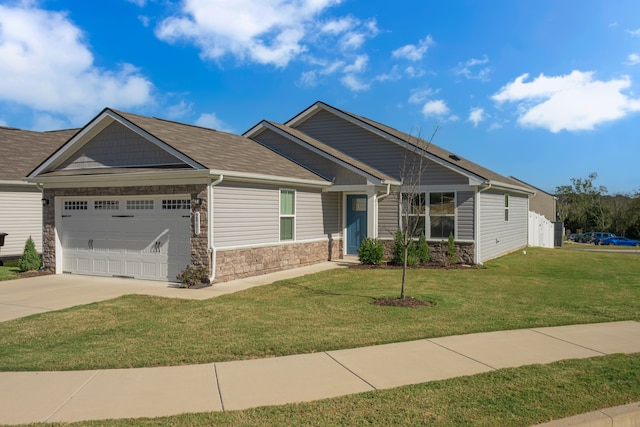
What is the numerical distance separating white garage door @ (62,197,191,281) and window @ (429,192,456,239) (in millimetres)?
8615

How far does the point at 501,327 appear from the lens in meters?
8.38

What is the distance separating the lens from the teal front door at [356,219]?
18984 mm

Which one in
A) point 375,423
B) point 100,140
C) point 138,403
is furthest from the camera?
point 100,140

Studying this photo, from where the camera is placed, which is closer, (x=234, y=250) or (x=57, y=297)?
(x=57, y=297)

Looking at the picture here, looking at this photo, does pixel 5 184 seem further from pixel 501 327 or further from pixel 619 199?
pixel 619 199

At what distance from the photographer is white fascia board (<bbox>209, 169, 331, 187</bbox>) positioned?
12.9 meters

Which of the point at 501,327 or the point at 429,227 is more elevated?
the point at 429,227

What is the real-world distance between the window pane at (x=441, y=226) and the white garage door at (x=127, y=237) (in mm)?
8644

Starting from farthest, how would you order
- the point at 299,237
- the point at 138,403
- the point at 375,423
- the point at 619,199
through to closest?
the point at 619,199
the point at 299,237
the point at 138,403
the point at 375,423

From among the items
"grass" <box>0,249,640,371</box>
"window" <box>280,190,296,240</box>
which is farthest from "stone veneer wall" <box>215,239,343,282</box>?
"grass" <box>0,249,640,371</box>

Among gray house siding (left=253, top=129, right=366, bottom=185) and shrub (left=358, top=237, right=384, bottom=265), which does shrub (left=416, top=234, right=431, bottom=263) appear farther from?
gray house siding (left=253, top=129, right=366, bottom=185)

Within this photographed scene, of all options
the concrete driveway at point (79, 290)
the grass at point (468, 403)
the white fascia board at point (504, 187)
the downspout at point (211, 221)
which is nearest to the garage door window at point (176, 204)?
the downspout at point (211, 221)

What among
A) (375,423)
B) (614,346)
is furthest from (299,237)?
(375,423)

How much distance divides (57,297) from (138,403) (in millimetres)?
7440
